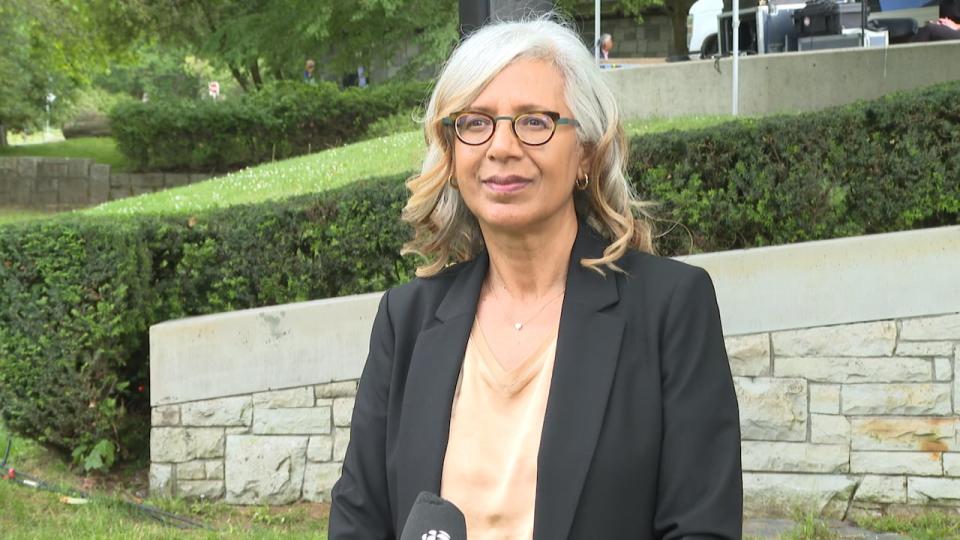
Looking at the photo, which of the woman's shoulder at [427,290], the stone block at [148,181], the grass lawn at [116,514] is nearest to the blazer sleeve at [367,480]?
the woman's shoulder at [427,290]

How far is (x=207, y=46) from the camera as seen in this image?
22609 mm

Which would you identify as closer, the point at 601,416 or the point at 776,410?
the point at 601,416

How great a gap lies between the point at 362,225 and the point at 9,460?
8.29 ft

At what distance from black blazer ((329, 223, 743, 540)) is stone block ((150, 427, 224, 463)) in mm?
4232

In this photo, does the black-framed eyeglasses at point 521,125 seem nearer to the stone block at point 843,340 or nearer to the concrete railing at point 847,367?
the concrete railing at point 847,367

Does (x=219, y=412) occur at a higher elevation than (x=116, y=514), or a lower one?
higher

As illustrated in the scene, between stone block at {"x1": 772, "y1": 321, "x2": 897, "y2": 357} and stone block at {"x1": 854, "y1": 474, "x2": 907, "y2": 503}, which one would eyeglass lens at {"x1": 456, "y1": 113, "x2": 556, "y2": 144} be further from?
stone block at {"x1": 854, "y1": 474, "x2": 907, "y2": 503}

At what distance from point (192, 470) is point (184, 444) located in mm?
149

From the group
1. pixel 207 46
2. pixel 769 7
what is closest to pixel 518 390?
pixel 769 7

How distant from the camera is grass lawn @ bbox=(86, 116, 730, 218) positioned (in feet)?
34.2

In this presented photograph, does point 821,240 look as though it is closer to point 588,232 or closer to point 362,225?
point 362,225

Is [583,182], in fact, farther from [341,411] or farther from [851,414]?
[341,411]

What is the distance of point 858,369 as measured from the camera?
248 inches

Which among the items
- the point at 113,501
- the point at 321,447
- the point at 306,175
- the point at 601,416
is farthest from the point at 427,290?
the point at 306,175
